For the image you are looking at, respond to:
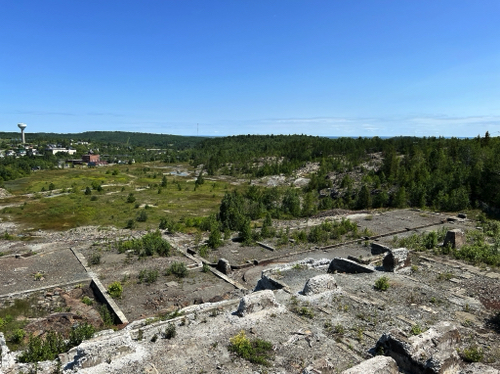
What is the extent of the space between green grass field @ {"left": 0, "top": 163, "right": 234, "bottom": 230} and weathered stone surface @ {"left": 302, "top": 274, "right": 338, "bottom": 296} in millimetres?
23640

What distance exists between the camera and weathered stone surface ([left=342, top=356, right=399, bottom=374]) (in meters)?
7.20

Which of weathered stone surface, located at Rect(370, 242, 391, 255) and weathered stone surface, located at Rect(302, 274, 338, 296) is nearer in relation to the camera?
weathered stone surface, located at Rect(302, 274, 338, 296)

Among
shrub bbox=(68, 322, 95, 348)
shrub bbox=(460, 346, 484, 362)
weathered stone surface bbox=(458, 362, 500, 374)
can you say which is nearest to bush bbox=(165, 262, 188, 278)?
shrub bbox=(68, 322, 95, 348)

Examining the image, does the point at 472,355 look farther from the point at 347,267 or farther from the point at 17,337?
the point at 17,337

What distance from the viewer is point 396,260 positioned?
15.2 metres

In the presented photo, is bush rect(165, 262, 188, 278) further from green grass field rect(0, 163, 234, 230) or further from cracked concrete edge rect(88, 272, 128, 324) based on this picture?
green grass field rect(0, 163, 234, 230)

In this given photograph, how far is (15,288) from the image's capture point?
17328 millimetres

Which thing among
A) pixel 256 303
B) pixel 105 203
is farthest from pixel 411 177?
pixel 105 203

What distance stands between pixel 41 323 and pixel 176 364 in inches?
341

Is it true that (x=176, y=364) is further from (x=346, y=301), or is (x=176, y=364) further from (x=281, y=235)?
(x=281, y=235)

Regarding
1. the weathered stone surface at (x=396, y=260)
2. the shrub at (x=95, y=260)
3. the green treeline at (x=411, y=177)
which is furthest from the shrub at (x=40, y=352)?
the green treeline at (x=411, y=177)

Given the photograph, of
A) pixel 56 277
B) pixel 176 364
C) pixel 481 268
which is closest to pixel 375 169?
pixel 481 268

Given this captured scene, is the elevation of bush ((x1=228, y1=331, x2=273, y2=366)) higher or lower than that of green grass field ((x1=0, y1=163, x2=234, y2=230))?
higher

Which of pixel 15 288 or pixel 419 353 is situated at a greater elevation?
pixel 419 353
